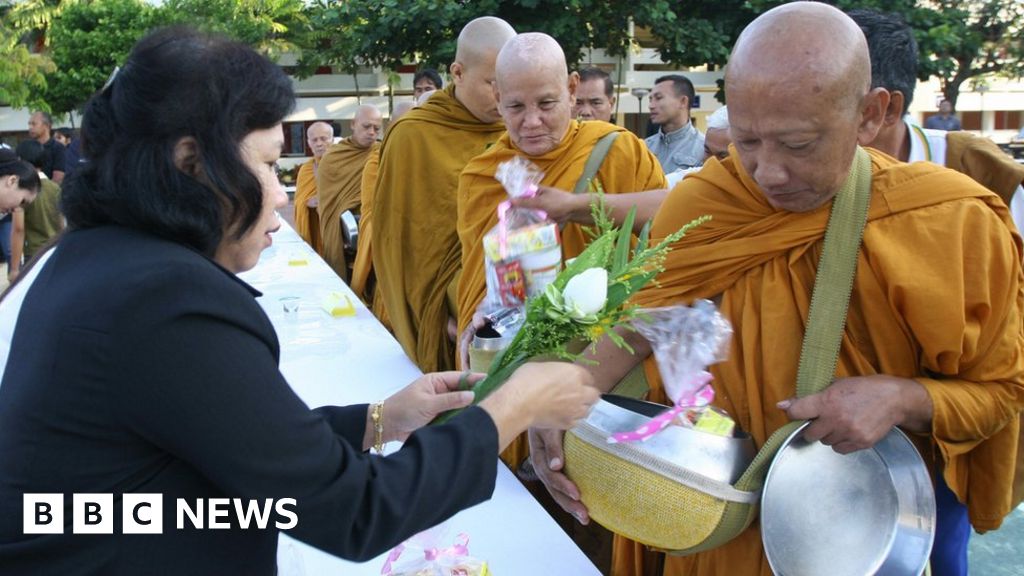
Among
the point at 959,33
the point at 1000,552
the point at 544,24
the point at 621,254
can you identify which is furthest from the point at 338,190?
the point at 959,33

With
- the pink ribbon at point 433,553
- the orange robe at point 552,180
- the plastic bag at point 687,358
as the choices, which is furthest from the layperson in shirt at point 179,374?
the orange robe at point 552,180

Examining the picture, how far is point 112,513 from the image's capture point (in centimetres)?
108

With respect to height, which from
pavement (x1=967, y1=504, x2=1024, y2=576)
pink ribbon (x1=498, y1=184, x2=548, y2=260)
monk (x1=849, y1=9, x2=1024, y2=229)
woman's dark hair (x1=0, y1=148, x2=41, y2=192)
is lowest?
pavement (x1=967, y1=504, x2=1024, y2=576)

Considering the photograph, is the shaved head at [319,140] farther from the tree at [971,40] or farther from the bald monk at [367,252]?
the tree at [971,40]

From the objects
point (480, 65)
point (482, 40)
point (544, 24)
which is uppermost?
point (544, 24)

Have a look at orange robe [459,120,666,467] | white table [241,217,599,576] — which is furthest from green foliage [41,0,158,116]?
orange robe [459,120,666,467]

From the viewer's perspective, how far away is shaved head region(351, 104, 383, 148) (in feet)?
21.2

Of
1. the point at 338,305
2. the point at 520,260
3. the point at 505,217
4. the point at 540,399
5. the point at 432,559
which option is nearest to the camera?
the point at 540,399

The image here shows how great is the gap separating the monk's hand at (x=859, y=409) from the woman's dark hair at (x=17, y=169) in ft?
17.1

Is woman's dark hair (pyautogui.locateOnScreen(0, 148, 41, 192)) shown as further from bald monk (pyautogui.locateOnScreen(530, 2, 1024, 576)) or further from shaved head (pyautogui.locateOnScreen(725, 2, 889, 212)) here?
shaved head (pyautogui.locateOnScreen(725, 2, 889, 212))

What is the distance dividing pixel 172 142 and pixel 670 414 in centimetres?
88

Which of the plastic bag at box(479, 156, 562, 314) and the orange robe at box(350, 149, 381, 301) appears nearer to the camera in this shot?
the plastic bag at box(479, 156, 562, 314)

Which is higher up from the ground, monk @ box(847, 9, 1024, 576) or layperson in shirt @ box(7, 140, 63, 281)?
monk @ box(847, 9, 1024, 576)

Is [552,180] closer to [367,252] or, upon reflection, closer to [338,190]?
[367,252]
